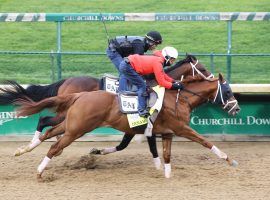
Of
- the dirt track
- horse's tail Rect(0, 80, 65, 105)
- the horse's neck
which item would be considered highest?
the horse's neck

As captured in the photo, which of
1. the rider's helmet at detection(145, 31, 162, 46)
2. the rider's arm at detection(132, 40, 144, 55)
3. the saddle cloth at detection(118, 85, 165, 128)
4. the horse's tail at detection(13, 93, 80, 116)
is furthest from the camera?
the rider's arm at detection(132, 40, 144, 55)

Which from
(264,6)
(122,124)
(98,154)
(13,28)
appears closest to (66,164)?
(98,154)

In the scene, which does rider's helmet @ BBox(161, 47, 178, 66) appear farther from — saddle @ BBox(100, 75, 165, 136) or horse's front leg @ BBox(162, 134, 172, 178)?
horse's front leg @ BBox(162, 134, 172, 178)

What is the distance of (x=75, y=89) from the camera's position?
11.2 m

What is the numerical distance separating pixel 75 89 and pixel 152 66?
77.5 inches

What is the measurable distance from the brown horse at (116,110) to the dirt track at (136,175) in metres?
0.40

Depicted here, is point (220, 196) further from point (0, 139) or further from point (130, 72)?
point (0, 139)

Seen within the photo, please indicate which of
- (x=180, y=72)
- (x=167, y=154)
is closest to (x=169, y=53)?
(x=180, y=72)

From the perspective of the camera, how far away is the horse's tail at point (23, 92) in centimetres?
1074

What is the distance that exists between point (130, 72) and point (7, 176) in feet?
7.99

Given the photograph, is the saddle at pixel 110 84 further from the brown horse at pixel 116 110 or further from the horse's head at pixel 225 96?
the horse's head at pixel 225 96

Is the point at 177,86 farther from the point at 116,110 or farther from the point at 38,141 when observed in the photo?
the point at 38,141

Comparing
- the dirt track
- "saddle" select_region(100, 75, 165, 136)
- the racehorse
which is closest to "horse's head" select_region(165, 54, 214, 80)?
the racehorse

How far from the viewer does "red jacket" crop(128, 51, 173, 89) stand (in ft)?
31.7
